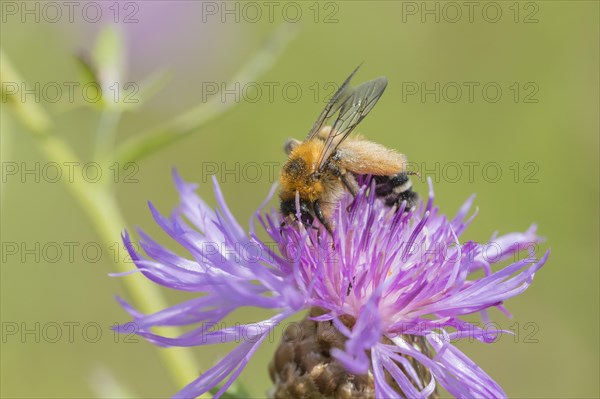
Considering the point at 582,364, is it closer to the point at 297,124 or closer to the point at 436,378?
the point at 297,124

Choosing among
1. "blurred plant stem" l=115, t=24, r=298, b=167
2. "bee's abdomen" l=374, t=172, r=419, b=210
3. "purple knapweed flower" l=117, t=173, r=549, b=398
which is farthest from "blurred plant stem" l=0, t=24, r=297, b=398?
"bee's abdomen" l=374, t=172, r=419, b=210

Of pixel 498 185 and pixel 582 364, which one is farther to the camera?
pixel 498 185

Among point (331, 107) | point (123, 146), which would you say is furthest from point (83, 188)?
point (331, 107)

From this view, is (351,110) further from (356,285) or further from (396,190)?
(356,285)

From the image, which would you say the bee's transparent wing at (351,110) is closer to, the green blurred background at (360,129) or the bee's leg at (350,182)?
the bee's leg at (350,182)

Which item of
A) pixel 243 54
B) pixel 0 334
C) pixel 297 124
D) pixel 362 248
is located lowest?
pixel 0 334

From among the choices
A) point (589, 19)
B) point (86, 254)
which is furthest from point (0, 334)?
point (589, 19)

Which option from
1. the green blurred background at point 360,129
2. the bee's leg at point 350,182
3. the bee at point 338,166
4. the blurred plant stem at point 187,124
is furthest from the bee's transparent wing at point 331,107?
the green blurred background at point 360,129

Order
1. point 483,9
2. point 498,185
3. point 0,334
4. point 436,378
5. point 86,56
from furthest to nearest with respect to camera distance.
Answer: point 483,9
point 498,185
point 0,334
point 86,56
point 436,378
